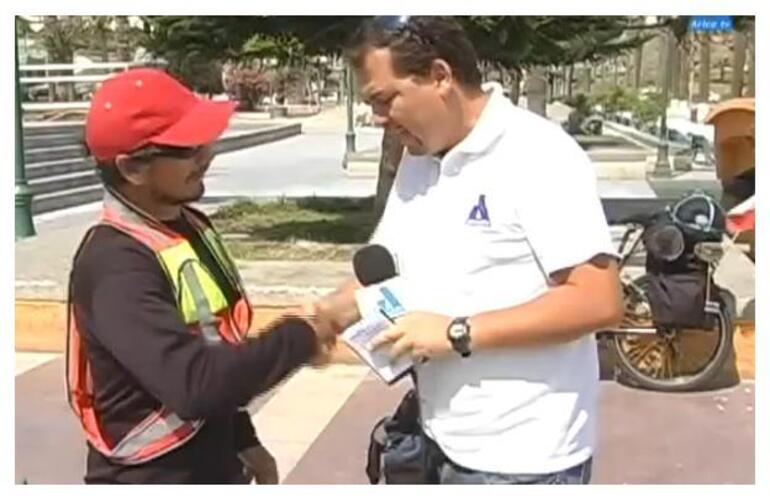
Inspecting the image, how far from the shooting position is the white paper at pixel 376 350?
4.57 feet

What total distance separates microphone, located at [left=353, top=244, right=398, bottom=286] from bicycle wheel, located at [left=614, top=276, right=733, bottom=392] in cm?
286

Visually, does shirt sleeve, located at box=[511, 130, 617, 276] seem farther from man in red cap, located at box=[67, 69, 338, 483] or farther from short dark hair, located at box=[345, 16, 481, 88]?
man in red cap, located at box=[67, 69, 338, 483]

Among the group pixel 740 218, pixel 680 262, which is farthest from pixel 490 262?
pixel 680 262

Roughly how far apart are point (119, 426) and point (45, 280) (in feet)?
12.8

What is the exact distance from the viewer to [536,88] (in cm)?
850

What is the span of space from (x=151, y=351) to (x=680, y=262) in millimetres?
3119

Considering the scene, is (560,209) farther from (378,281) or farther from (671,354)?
(671,354)

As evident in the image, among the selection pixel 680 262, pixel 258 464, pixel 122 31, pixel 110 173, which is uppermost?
pixel 122 31

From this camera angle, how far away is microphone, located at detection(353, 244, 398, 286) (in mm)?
1493

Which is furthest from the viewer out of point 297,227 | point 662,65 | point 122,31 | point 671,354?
point 662,65

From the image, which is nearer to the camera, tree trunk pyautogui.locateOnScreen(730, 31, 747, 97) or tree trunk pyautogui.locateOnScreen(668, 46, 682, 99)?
tree trunk pyautogui.locateOnScreen(730, 31, 747, 97)

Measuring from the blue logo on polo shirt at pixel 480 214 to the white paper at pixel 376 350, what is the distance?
15 centimetres

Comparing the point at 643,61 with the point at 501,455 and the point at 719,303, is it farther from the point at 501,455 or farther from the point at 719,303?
the point at 501,455

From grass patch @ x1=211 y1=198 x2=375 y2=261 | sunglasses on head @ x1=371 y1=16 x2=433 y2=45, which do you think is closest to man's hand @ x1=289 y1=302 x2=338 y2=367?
sunglasses on head @ x1=371 y1=16 x2=433 y2=45
